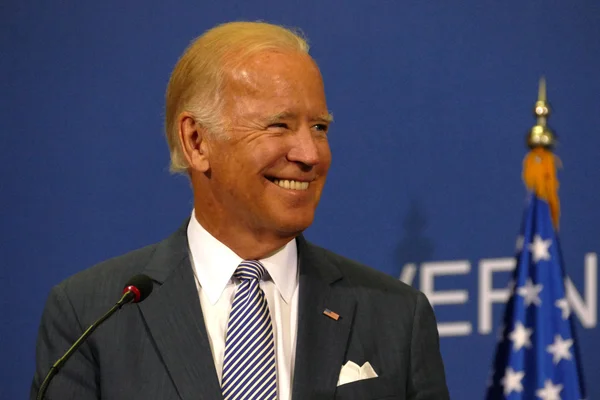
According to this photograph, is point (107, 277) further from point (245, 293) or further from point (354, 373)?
point (354, 373)

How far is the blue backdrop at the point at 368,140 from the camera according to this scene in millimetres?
2855

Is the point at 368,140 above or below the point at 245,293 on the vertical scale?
above

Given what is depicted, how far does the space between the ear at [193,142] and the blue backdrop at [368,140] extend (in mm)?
848

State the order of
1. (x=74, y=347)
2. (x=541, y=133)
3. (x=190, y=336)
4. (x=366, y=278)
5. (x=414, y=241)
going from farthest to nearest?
1. (x=414, y=241)
2. (x=541, y=133)
3. (x=366, y=278)
4. (x=190, y=336)
5. (x=74, y=347)

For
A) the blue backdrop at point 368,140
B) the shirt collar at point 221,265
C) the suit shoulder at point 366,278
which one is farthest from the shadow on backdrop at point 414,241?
the shirt collar at point 221,265

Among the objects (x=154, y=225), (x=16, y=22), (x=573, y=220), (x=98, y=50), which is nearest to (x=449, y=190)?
(x=573, y=220)

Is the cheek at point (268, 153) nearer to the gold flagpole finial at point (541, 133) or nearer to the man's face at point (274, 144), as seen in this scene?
the man's face at point (274, 144)

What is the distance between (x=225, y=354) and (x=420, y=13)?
138 centimetres

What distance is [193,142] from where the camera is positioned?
6.73 ft

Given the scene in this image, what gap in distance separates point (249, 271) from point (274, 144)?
26 cm

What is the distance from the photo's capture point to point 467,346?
292cm

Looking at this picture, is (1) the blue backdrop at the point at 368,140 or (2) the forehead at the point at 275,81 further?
(1) the blue backdrop at the point at 368,140

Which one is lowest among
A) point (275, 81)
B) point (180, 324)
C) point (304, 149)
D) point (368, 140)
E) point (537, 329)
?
point (180, 324)

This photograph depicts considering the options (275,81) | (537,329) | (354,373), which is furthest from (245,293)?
(537,329)
